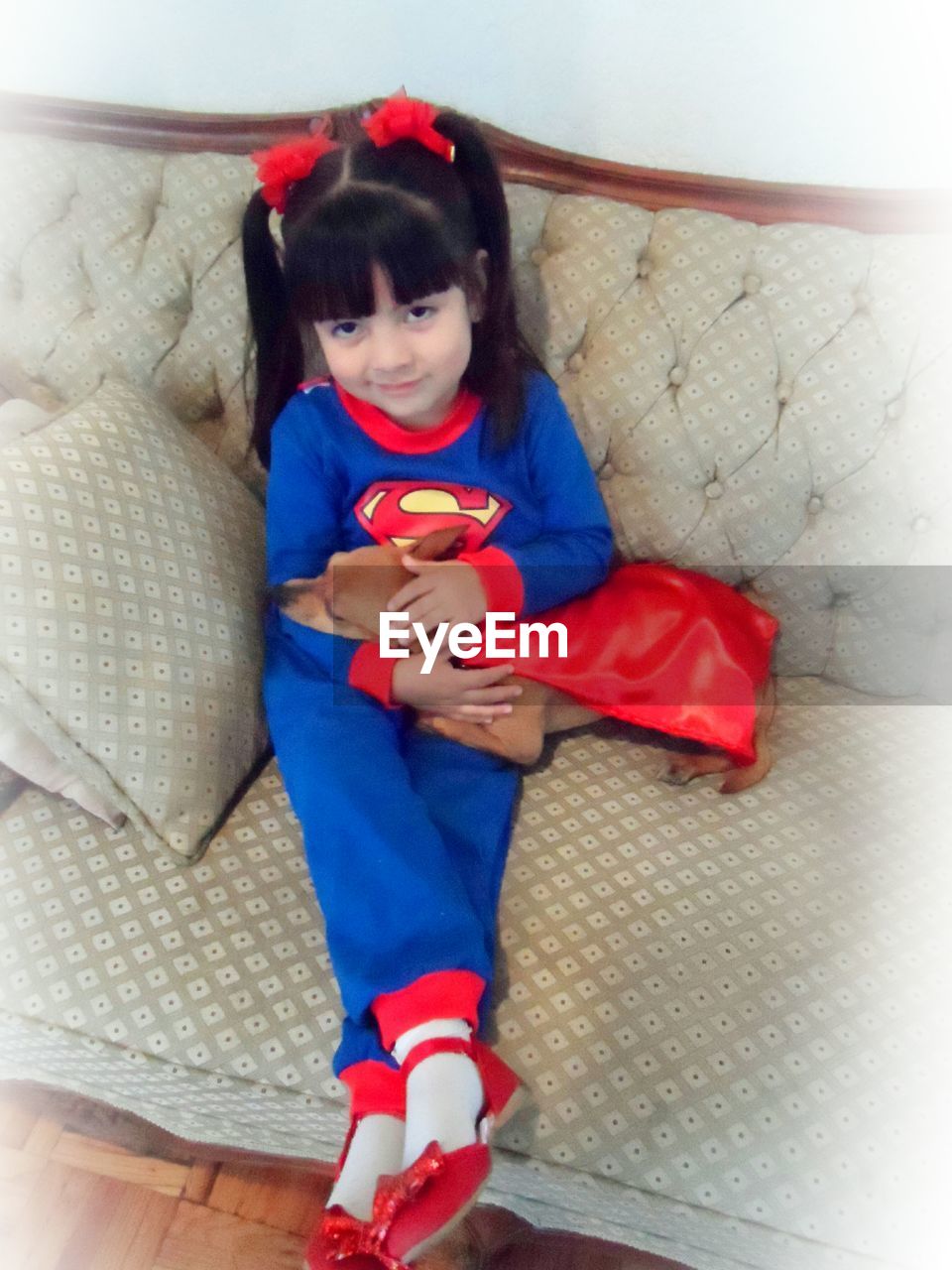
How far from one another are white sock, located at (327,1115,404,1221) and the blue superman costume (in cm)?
4

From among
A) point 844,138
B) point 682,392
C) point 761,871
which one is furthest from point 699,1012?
point 844,138

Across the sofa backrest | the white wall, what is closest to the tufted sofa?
the sofa backrest

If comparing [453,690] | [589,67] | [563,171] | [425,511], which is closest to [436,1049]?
[453,690]

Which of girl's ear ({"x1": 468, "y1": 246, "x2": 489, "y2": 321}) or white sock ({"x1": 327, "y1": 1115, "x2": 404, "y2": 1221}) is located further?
girl's ear ({"x1": 468, "y1": 246, "x2": 489, "y2": 321})

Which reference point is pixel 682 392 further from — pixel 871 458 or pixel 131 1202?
pixel 131 1202

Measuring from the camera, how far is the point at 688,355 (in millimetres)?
1145

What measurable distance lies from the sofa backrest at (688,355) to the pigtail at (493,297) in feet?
0.39

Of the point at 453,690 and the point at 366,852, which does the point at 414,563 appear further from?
the point at 366,852

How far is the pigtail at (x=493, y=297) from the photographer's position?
1.00 metres

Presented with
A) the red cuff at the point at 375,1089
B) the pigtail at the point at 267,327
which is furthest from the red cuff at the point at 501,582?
the red cuff at the point at 375,1089

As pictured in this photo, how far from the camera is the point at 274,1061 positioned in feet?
A: 2.79

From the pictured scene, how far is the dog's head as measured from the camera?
1.03 metres

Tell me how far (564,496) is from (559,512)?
2 centimetres

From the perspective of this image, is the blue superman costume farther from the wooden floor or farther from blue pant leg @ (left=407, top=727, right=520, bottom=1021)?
the wooden floor
